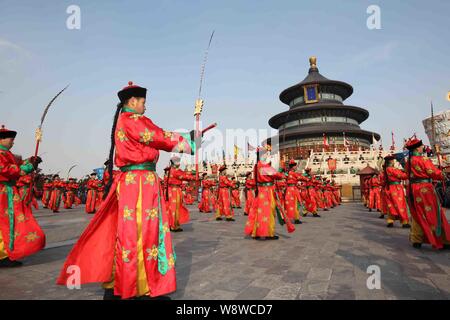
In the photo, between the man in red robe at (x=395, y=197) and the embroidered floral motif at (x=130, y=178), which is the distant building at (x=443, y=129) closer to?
the man in red robe at (x=395, y=197)

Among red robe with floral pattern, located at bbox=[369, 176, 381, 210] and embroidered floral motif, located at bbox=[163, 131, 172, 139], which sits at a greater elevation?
embroidered floral motif, located at bbox=[163, 131, 172, 139]

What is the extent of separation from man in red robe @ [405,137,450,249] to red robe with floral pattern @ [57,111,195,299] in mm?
4715

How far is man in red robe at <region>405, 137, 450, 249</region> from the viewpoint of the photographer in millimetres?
4918

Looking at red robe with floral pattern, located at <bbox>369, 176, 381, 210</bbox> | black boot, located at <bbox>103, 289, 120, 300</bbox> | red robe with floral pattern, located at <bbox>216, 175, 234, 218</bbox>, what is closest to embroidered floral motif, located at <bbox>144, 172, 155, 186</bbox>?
black boot, located at <bbox>103, 289, 120, 300</bbox>

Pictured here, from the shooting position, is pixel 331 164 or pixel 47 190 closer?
pixel 47 190

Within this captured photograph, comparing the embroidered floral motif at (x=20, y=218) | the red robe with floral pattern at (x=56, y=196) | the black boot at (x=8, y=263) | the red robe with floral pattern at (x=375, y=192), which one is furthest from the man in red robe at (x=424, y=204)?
the red robe with floral pattern at (x=56, y=196)

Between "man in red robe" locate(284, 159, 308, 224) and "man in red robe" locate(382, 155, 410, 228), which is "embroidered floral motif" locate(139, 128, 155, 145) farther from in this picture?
"man in red robe" locate(284, 159, 308, 224)

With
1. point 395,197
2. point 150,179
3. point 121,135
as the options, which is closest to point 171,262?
point 150,179

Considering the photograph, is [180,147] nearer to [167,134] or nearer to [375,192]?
[167,134]

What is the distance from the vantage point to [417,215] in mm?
5156

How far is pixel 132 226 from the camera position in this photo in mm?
2566

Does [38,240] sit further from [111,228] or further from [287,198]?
[287,198]

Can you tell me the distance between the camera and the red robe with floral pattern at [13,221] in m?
4.17

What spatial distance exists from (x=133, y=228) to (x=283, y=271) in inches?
82.5
